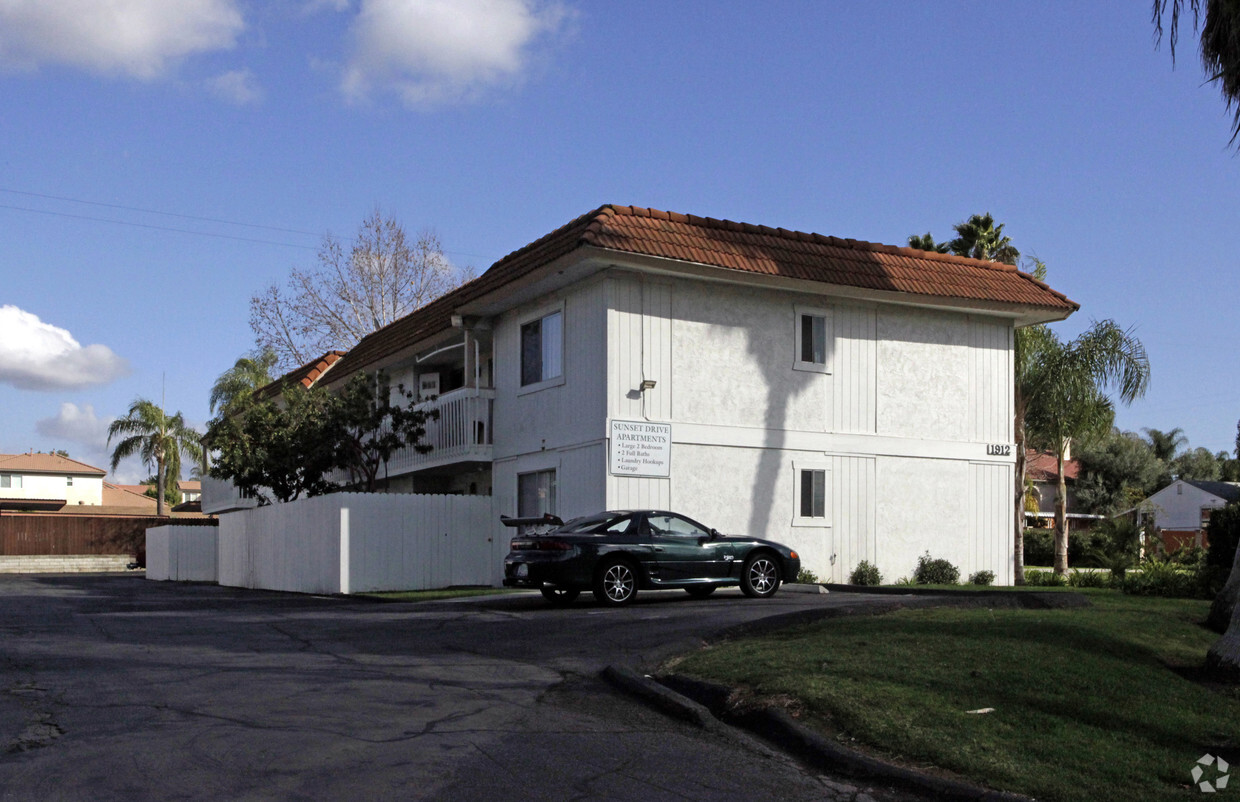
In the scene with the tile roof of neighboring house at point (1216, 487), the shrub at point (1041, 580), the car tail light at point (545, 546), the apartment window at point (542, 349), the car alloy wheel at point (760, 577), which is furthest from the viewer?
the tile roof of neighboring house at point (1216, 487)

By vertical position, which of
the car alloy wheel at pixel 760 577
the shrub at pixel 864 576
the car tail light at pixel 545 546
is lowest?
the shrub at pixel 864 576

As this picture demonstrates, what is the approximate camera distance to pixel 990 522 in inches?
1003

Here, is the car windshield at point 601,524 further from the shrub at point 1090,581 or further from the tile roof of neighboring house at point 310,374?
the tile roof of neighboring house at point 310,374

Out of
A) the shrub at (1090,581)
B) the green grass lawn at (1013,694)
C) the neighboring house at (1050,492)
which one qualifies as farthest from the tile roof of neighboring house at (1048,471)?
the green grass lawn at (1013,694)

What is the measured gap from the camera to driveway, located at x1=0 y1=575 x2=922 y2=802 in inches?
256

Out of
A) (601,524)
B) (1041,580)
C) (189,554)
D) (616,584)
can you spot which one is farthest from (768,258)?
(189,554)

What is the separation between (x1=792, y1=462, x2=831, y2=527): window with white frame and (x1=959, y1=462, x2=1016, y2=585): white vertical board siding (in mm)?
3798

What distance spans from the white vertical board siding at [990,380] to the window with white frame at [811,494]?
13.6 ft

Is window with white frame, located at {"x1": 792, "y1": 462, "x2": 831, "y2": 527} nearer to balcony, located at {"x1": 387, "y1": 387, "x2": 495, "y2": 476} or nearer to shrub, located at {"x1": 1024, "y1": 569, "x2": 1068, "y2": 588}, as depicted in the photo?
shrub, located at {"x1": 1024, "y1": 569, "x2": 1068, "y2": 588}

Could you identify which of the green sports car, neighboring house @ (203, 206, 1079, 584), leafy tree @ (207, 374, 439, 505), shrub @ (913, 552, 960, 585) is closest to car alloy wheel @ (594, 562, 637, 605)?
the green sports car

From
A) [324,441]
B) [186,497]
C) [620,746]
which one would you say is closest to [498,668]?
[620,746]

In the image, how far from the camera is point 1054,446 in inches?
1277

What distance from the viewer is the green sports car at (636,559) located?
16531 mm

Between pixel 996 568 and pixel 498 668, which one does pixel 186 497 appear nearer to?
pixel 996 568
